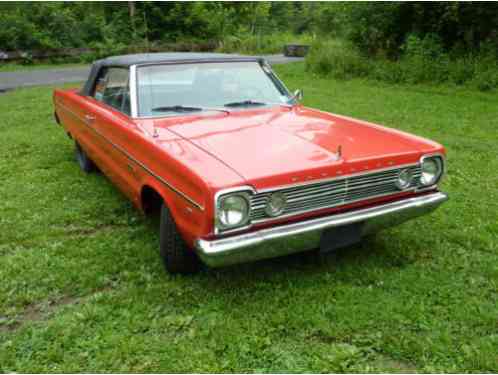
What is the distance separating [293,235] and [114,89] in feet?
7.86

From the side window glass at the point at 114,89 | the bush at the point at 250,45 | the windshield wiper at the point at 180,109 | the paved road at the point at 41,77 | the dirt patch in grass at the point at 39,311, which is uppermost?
the bush at the point at 250,45

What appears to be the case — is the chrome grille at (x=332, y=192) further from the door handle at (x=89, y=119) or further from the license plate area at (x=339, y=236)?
the door handle at (x=89, y=119)

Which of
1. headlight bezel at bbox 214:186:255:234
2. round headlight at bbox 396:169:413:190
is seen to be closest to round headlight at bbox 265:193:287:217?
headlight bezel at bbox 214:186:255:234

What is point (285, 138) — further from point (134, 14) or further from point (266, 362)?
point (134, 14)

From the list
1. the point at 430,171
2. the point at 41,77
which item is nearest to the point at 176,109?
the point at 430,171

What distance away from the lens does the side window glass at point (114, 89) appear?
3781mm

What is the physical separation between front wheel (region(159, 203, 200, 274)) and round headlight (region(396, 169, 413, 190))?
1.38m

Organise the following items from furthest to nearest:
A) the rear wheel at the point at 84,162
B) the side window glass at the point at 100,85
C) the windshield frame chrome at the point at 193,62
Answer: the rear wheel at the point at 84,162, the side window glass at the point at 100,85, the windshield frame chrome at the point at 193,62

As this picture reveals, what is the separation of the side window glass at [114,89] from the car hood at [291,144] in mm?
507

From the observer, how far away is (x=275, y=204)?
2572 millimetres

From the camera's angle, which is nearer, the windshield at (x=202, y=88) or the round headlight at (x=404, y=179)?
the round headlight at (x=404, y=179)

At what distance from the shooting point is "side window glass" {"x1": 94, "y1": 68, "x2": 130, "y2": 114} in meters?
3.78

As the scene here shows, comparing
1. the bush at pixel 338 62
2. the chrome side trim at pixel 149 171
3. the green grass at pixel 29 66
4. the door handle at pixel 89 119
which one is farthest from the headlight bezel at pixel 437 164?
the green grass at pixel 29 66

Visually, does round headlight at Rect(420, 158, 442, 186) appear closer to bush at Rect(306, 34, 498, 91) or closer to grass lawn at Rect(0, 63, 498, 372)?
grass lawn at Rect(0, 63, 498, 372)
